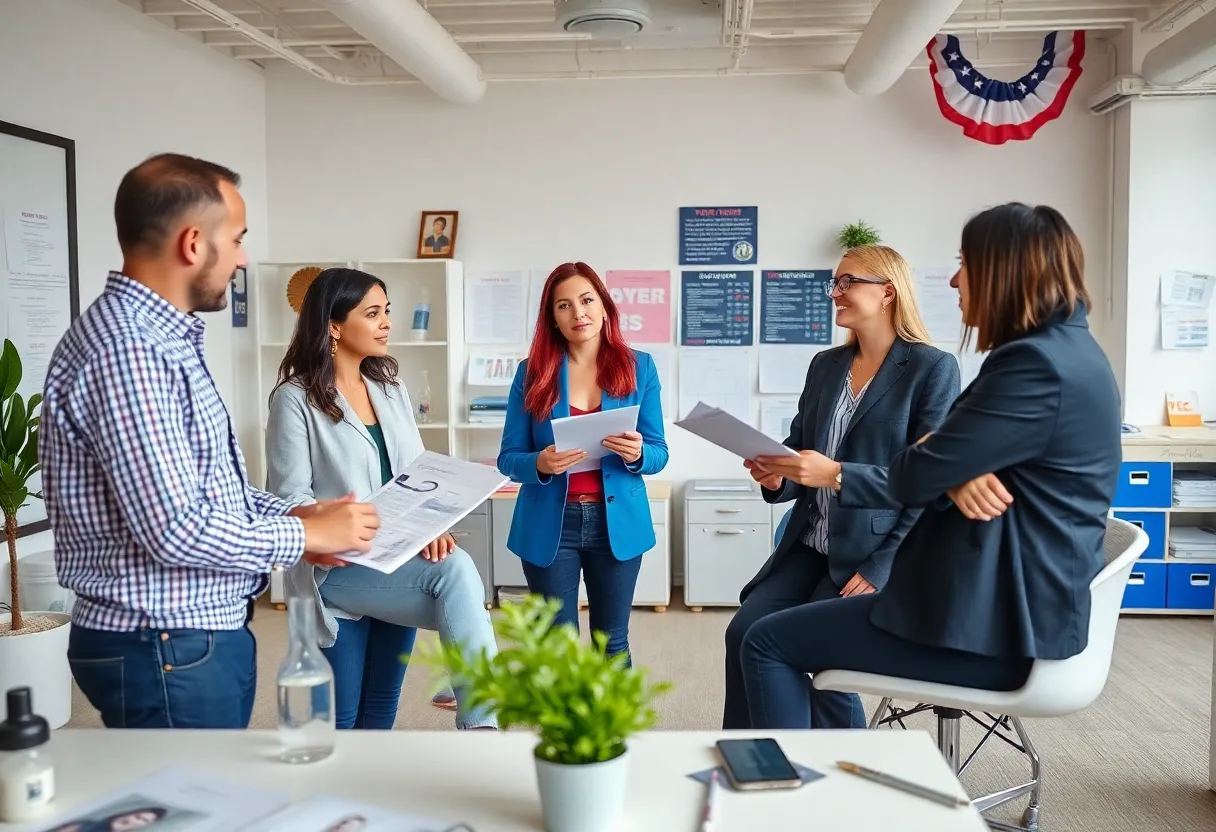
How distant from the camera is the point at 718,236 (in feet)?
18.3

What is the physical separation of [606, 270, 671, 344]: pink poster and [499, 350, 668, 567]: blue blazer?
257 cm

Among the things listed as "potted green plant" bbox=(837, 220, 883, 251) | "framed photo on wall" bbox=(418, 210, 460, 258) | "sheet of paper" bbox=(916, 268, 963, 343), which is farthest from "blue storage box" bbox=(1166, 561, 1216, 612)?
"framed photo on wall" bbox=(418, 210, 460, 258)

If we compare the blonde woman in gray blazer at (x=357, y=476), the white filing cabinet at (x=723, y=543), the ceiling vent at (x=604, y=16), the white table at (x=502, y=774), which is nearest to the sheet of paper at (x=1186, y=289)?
the white filing cabinet at (x=723, y=543)

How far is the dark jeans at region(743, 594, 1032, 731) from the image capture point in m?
2.09

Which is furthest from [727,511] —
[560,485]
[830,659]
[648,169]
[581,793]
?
[581,793]

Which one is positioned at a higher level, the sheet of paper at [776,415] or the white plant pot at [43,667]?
the sheet of paper at [776,415]

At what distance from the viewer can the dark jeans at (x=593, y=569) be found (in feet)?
9.71

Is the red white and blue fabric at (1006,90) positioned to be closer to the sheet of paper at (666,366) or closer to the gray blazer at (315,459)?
the sheet of paper at (666,366)

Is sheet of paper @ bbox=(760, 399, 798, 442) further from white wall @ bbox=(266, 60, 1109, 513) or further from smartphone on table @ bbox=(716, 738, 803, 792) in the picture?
smartphone on table @ bbox=(716, 738, 803, 792)

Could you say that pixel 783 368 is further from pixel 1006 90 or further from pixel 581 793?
pixel 581 793

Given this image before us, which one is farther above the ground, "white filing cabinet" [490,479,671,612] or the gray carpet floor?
"white filing cabinet" [490,479,671,612]

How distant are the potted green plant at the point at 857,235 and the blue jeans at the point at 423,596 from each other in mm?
3483

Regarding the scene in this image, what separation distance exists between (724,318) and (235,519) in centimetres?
419

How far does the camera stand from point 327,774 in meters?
1.48
